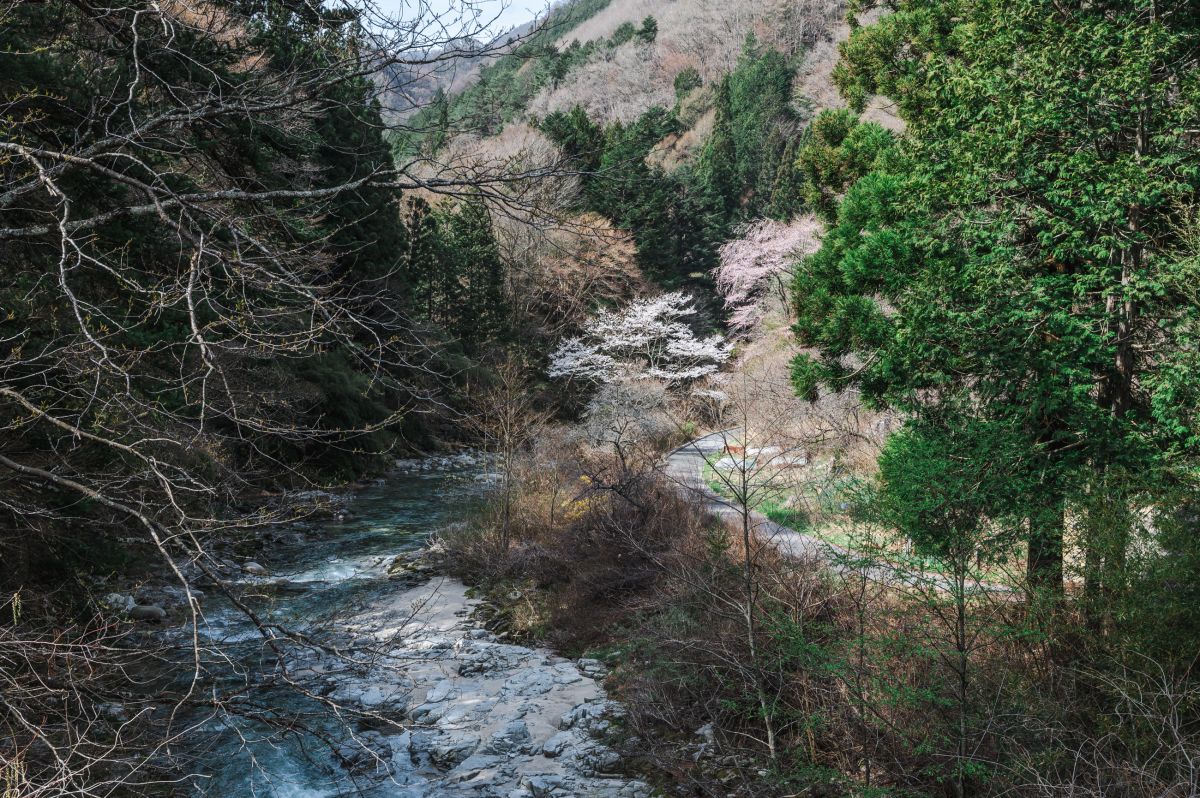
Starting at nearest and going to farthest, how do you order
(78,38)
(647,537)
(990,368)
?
(78,38) → (990,368) → (647,537)

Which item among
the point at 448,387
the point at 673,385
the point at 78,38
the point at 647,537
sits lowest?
the point at 673,385

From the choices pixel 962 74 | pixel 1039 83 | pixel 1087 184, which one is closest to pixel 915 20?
pixel 962 74

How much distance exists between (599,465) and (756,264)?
1956 centimetres

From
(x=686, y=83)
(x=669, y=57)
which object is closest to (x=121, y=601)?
(x=686, y=83)

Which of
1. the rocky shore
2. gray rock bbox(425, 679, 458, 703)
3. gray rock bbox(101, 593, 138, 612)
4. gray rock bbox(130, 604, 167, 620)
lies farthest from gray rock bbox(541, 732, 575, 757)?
gray rock bbox(130, 604, 167, 620)

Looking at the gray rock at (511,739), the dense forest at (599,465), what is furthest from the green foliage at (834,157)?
the gray rock at (511,739)

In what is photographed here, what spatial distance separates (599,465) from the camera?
43.7 feet

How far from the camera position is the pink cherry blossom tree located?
26.5 m

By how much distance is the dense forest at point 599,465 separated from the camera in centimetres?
411

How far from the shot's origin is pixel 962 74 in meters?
8.02

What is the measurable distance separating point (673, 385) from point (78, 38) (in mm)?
22089

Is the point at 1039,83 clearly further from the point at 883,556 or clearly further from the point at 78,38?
the point at 78,38

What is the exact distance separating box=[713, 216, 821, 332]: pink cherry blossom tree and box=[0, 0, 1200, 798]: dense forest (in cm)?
1360

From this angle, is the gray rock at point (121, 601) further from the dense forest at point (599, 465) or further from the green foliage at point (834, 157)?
the green foliage at point (834, 157)
